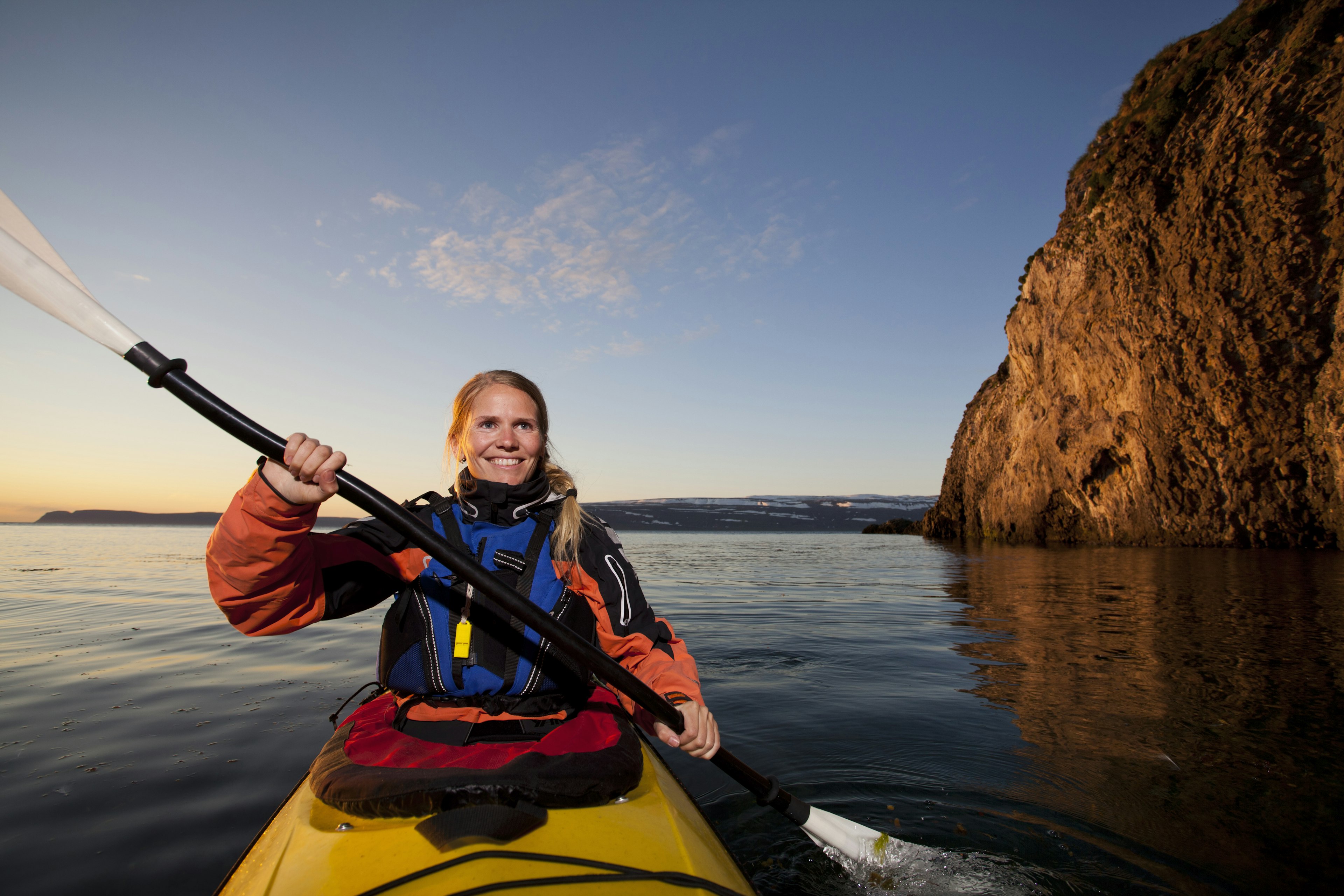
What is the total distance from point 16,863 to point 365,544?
2156 mm

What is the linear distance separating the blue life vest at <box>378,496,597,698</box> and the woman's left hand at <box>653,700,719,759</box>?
408 millimetres

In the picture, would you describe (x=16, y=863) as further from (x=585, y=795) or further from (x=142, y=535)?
(x=142, y=535)

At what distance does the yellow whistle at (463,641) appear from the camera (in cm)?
217

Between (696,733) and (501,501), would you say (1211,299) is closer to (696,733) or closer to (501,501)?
(696,733)

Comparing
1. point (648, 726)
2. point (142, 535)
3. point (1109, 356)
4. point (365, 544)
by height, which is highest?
point (1109, 356)

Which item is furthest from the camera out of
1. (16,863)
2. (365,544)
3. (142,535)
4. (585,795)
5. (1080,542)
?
(142,535)

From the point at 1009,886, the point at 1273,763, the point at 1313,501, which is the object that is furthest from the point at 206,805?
the point at 1313,501

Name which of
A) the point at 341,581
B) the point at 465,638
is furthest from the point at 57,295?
the point at 465,638

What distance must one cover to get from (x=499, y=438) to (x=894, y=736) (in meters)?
3.28

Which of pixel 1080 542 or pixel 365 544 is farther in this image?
pixel 1080 542

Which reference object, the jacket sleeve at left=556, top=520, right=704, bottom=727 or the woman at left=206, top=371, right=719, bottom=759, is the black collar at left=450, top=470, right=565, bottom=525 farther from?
the jacket sleeve at left=556, top=520, right=704, bottom=727

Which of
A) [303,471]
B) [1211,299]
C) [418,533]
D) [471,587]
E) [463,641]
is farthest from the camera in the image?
[1211,299]

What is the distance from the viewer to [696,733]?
2.27 metres

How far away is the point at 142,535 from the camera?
155 feet
